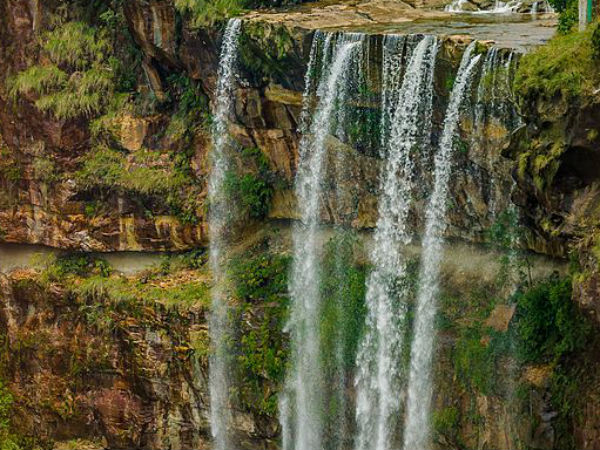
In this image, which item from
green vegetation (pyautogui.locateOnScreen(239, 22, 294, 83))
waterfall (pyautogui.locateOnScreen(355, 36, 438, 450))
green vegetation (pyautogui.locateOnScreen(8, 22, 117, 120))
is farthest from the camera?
green vegetation (pyautogui.locateOnScreen(8, 22, 117, 120))

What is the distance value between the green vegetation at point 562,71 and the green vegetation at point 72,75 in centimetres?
1177

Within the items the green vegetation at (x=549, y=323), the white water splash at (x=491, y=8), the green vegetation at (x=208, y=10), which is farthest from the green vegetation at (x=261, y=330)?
the white water splash at (x=491, y=8)

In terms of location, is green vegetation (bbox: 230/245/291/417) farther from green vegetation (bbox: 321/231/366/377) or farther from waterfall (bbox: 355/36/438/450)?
waterfall (bbox: 355/36/438/450)

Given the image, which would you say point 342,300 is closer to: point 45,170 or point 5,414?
point 45,170

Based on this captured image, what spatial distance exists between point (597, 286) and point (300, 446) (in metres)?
9.55

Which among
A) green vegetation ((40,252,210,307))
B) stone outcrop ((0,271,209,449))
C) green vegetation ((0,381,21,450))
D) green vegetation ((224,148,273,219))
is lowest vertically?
green vegetation ((0,381,21,450))

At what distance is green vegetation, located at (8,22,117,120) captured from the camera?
84.0ft

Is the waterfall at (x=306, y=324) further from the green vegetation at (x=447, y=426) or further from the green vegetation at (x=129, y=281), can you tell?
the green vegetation at (x=447, y=426)

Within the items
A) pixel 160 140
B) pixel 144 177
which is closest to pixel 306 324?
pixel 144 177

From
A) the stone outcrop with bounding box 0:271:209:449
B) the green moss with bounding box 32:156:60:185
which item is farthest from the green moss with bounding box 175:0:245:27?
the stone outcrop with bounding box 0:271:209:449

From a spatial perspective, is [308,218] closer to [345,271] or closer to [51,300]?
[345,271]

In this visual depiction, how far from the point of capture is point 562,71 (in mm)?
16234

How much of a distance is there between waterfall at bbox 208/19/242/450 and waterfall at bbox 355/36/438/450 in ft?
11.4

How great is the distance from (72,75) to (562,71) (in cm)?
1331
